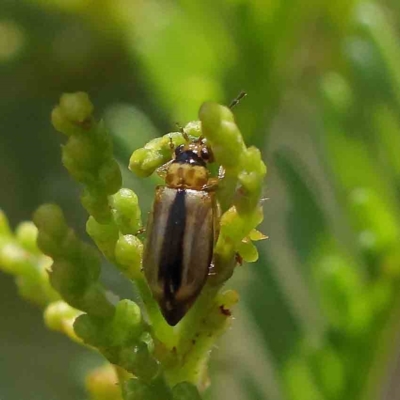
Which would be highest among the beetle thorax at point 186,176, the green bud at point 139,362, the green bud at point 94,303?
the beetle thorax at point 186,176

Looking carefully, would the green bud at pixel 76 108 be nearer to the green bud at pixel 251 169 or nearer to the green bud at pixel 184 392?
the green bud at pixel 251 169

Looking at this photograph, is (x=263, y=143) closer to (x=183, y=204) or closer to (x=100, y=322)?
(x=183, y=204)

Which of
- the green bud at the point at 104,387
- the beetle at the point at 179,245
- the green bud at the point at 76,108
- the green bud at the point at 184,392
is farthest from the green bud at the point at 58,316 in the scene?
the green bud at the point at 76,108

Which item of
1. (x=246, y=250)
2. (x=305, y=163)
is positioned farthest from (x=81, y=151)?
(x=305, y=163)

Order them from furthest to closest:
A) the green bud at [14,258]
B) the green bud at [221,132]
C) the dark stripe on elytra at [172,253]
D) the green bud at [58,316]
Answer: the green bud at [14,258] < the green bud at [58,316] < the dark stripe on elytra at [172,253] < the green bud at [221,132]

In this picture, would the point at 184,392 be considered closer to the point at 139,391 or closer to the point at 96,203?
the point at 139,391

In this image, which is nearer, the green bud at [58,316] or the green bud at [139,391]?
the green bud at [139,391]

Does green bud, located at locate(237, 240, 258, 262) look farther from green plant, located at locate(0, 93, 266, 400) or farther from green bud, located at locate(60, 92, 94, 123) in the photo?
green bud, located at locate(60, 92, 94, 123)

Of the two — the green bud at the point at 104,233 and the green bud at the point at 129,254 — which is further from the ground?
the green bud at the point at 104,233
